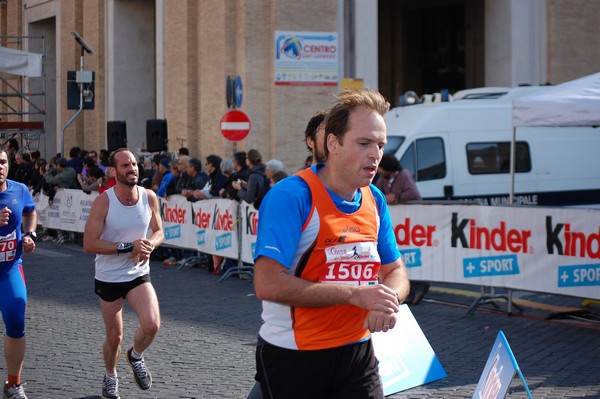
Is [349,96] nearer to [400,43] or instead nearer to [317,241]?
[317,241]

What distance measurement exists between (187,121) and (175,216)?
11543 millimetres

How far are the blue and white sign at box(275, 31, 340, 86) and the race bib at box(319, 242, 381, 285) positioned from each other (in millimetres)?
22717

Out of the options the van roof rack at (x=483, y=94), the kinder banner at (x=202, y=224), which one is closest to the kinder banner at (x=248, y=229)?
the kinder banner at (x=202, y=224)

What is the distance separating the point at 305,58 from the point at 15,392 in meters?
19.9

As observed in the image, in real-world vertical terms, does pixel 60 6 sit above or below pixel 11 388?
above

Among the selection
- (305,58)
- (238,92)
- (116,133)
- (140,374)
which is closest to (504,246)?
(140,374)

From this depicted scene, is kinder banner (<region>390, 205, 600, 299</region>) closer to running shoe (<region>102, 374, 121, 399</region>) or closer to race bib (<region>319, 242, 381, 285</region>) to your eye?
running shoe (<region>102, 374, 121, 399</region>)

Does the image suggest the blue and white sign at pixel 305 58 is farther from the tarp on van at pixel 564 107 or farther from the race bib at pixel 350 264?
the race bib at pixel 350 264

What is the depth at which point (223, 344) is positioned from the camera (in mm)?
10320

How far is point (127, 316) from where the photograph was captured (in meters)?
12.2

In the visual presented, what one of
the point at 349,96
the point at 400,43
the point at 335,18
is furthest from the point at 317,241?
the point at 400,43

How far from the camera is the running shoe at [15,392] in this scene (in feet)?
25.3

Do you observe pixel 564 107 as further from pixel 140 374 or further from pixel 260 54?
pixel 260 54

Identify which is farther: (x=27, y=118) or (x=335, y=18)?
(x=27, y=118)
